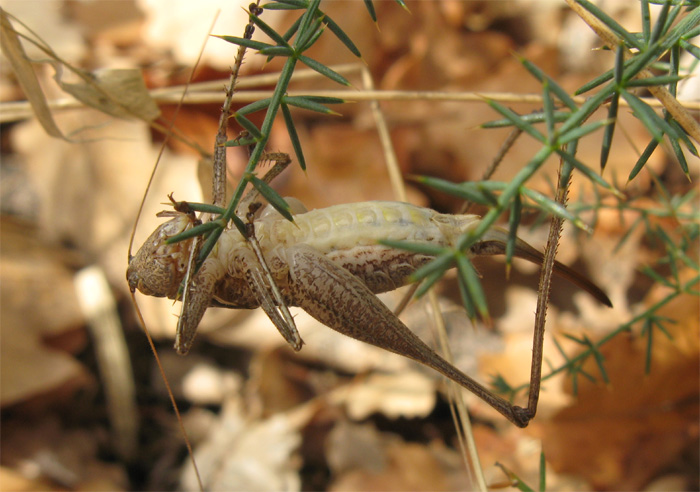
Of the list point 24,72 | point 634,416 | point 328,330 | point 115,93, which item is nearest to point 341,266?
point 115,93

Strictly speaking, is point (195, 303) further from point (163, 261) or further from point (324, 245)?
point (324, 245)

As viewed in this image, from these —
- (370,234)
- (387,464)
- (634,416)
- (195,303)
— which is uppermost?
(370,234)

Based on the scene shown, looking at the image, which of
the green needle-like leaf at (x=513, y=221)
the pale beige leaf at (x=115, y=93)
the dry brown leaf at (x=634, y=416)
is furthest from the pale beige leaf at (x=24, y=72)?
the dry brown leaf at (x=634, y=416)

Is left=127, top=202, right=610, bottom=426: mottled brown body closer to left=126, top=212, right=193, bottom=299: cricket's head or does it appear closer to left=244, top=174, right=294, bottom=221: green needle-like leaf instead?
left=126, top=212, right=193, bottom=299: cricket's head

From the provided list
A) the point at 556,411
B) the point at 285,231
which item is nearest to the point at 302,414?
the point at 556,411

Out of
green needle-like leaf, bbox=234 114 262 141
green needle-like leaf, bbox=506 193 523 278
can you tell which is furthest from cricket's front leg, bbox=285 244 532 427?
green needle-like leaf, bbox=506 193 523 278

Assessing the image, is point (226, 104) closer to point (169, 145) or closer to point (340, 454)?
point (340, 454)
